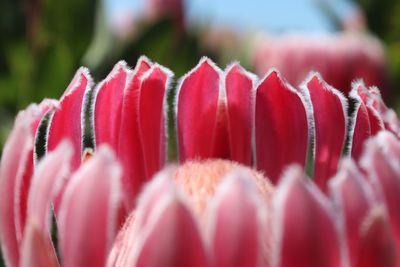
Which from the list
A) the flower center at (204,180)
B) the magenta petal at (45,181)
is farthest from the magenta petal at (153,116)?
the magenta petal at (45,181)

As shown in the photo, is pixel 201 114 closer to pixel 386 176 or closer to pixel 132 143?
pixel 132 143

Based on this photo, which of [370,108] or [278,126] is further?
[278,126]

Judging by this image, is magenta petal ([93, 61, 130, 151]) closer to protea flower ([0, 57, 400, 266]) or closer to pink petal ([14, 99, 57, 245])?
protea flower ([0, 57, 400, 266])

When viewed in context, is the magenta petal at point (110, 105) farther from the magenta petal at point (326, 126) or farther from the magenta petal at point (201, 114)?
the magenta petal at point (326, 126)

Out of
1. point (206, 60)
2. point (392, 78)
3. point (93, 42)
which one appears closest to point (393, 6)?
point (392, 78)

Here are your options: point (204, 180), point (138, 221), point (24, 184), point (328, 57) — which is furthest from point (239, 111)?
point (328, 57)

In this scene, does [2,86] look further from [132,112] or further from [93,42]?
[132,112]
